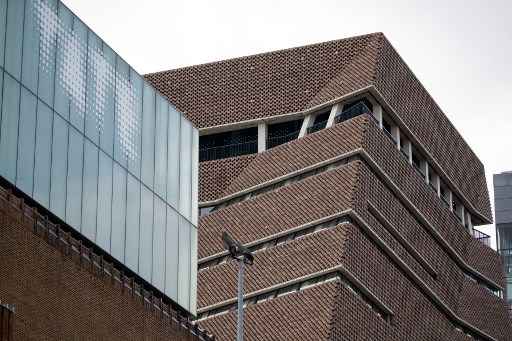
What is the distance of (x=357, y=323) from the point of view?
403 feet

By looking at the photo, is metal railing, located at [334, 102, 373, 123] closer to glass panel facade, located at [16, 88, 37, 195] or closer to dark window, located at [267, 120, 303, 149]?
dark window, located at [267, 120, 303, 149]

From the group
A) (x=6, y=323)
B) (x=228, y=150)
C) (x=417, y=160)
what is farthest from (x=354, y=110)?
(x=6, y=323)

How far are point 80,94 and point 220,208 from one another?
196ft

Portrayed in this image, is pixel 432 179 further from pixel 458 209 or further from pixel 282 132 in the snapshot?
pixel 282 132

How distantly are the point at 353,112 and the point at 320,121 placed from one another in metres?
5.64

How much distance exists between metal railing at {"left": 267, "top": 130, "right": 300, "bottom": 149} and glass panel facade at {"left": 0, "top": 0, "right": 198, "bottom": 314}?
47233mm

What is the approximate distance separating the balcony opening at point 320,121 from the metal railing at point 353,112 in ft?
5.69

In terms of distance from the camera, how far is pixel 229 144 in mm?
143375

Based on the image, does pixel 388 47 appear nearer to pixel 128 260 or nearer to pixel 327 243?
pixel 327 243

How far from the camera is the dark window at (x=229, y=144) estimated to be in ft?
466

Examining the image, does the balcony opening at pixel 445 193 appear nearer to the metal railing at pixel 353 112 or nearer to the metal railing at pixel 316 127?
the metal railing at pixel 316 127

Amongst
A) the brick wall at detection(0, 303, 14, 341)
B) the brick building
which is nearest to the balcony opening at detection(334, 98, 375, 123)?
the brick building

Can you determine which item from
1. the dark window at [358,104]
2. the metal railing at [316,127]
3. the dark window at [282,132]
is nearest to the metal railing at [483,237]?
the dark window at [282,132]

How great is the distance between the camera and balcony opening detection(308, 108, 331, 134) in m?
136
